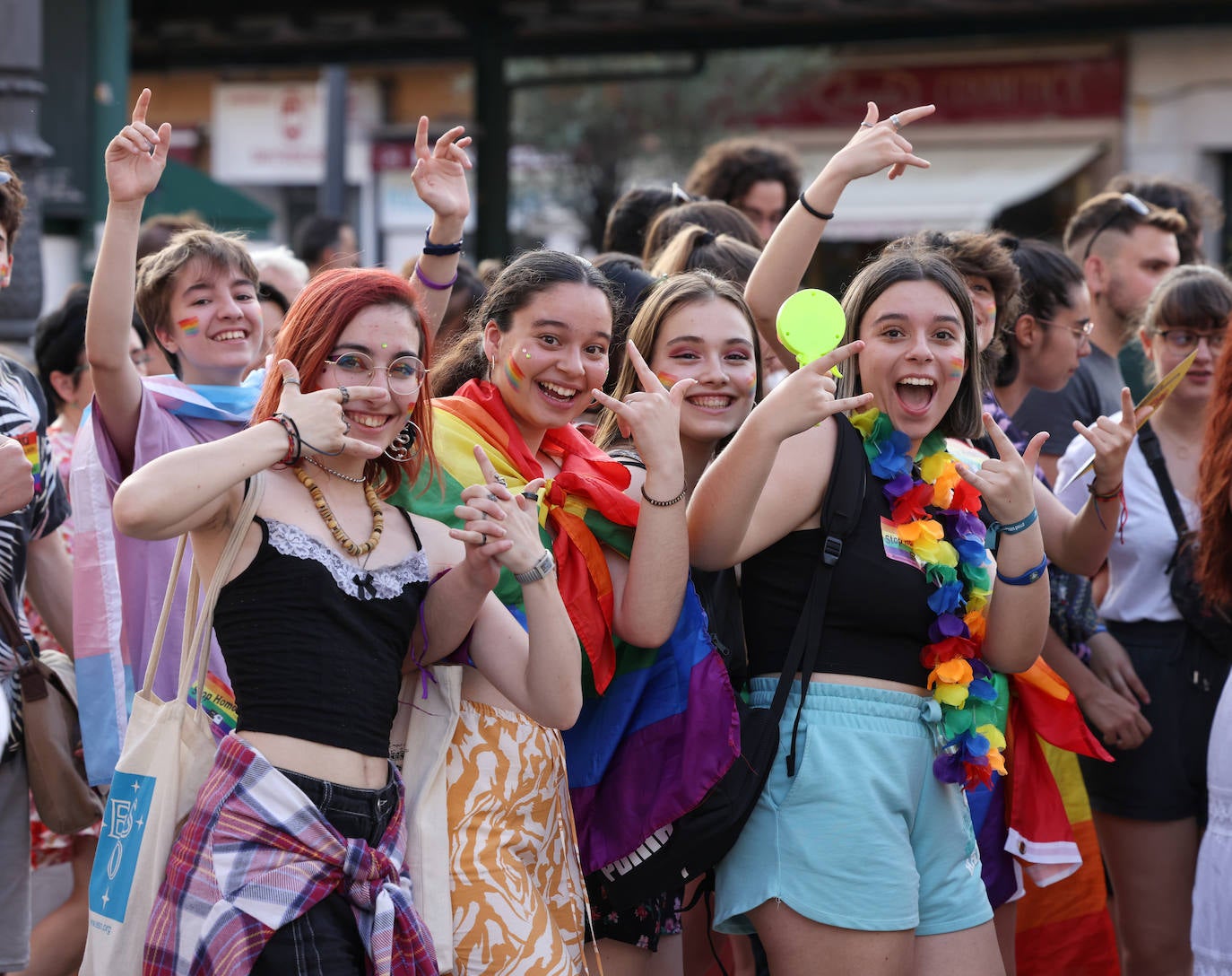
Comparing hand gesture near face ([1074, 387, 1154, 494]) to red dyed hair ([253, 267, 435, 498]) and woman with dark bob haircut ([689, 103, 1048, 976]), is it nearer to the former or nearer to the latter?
woman with dark bob haircut ([689, 103, 1048, 976])

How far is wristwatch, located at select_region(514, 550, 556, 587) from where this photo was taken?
9.07 ft

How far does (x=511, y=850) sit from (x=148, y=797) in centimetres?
70

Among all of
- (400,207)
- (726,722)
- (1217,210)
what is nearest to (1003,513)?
(726,722)

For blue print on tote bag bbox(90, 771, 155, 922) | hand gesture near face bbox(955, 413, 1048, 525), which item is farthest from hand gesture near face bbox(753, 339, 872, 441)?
blue print on tote bag bbox(90, 771, 155, 922)

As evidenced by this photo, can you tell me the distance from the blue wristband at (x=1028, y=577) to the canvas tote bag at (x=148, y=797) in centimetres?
164

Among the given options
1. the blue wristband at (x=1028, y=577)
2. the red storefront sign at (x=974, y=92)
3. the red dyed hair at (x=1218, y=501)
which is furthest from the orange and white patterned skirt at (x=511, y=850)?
the red storefront sign at (x=974, y=92)

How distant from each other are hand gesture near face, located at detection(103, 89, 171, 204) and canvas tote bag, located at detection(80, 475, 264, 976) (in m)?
0.83

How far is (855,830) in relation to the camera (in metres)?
3.05

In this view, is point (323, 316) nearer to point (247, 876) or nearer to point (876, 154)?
point (247, 876)

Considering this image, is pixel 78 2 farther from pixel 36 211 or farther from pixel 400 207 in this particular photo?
pixel 400 207

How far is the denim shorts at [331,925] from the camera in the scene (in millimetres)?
2578

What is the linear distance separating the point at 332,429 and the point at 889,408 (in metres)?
1.33

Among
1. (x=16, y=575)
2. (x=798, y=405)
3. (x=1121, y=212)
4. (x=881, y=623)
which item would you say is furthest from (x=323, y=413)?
(x=1121, y=212)

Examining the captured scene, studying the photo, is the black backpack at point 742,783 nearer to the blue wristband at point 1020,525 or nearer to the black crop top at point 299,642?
the blue wristband at point 1020,525
